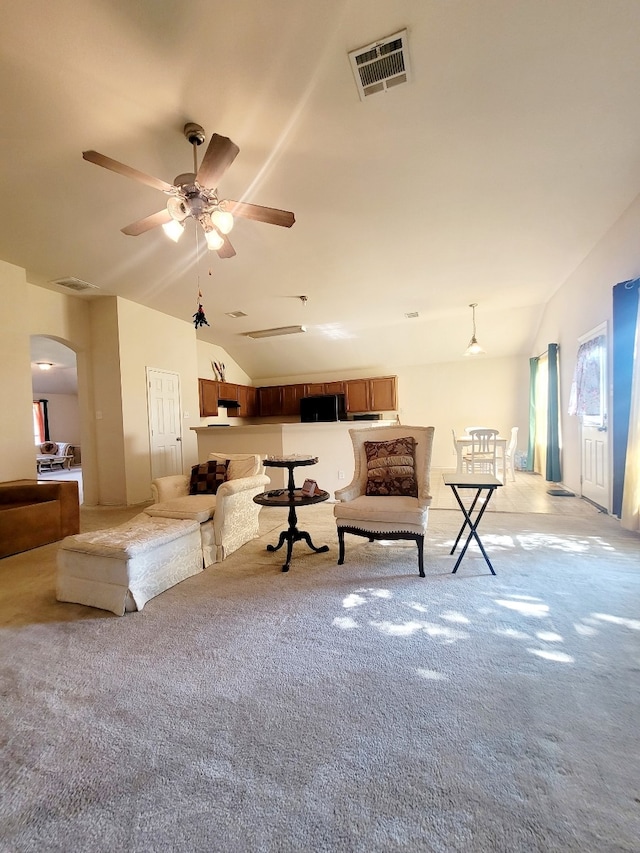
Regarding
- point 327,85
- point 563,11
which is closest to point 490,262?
point 563,11

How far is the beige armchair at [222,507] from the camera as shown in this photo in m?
3.07

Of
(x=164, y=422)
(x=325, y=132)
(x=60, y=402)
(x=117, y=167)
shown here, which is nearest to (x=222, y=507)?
(x=117, y=167)

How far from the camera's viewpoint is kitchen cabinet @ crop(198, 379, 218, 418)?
7.18 meters

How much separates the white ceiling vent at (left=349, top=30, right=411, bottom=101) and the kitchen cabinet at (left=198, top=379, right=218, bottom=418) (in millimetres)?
5814

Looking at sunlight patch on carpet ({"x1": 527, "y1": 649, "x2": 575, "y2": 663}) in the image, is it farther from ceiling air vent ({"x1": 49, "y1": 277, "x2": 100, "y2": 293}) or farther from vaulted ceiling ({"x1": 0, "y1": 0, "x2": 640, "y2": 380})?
ceiling air vent ({"x1": 49, "y1": 277, "x2": 100, "y2": 293})

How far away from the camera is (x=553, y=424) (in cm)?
582

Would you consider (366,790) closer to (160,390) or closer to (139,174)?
(139,174)

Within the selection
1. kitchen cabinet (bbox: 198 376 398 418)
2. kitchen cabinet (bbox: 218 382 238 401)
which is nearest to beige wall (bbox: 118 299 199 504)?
kitchen cabinet (bbox: 198 376 398 418)

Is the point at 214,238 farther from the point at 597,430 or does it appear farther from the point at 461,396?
the point at 461,396

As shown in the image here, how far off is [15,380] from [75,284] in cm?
141

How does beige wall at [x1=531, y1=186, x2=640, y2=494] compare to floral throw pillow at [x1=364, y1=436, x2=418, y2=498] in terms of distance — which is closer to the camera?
floral throw pillow at [x1=364, y1=436, x2=418, y2=498]

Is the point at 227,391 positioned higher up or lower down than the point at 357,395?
higher up

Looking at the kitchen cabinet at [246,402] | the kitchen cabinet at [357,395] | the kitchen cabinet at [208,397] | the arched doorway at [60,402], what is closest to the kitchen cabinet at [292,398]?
the kitchen cabinet at [246,402]

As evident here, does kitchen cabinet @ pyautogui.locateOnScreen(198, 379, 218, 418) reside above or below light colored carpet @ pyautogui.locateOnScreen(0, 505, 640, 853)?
above
